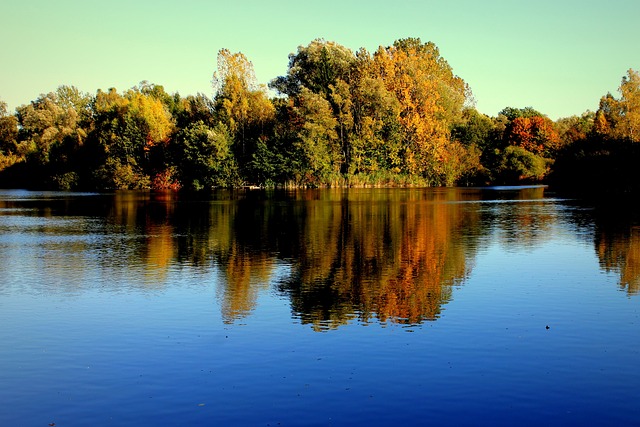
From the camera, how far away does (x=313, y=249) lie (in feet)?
94.5

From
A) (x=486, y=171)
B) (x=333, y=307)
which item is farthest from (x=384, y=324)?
(x=486, y=171)

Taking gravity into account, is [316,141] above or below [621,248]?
above

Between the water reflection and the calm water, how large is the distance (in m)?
0.15

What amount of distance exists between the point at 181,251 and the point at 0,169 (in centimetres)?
13077

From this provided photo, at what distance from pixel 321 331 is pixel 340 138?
279 feet

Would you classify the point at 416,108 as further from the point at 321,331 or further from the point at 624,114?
the point at 321,331

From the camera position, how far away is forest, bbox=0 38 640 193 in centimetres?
8786

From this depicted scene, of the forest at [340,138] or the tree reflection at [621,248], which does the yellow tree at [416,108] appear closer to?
the forest at [340,138]

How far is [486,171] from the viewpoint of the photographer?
117 m

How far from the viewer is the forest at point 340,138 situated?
8786 centimetres

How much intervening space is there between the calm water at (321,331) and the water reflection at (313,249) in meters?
0.15

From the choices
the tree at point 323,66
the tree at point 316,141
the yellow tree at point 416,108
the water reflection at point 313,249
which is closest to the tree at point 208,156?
the tree at point 316,141

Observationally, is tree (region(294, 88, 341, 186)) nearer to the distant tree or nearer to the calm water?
the distant tree

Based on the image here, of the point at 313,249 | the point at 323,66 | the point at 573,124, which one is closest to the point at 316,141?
the point at 323,66
